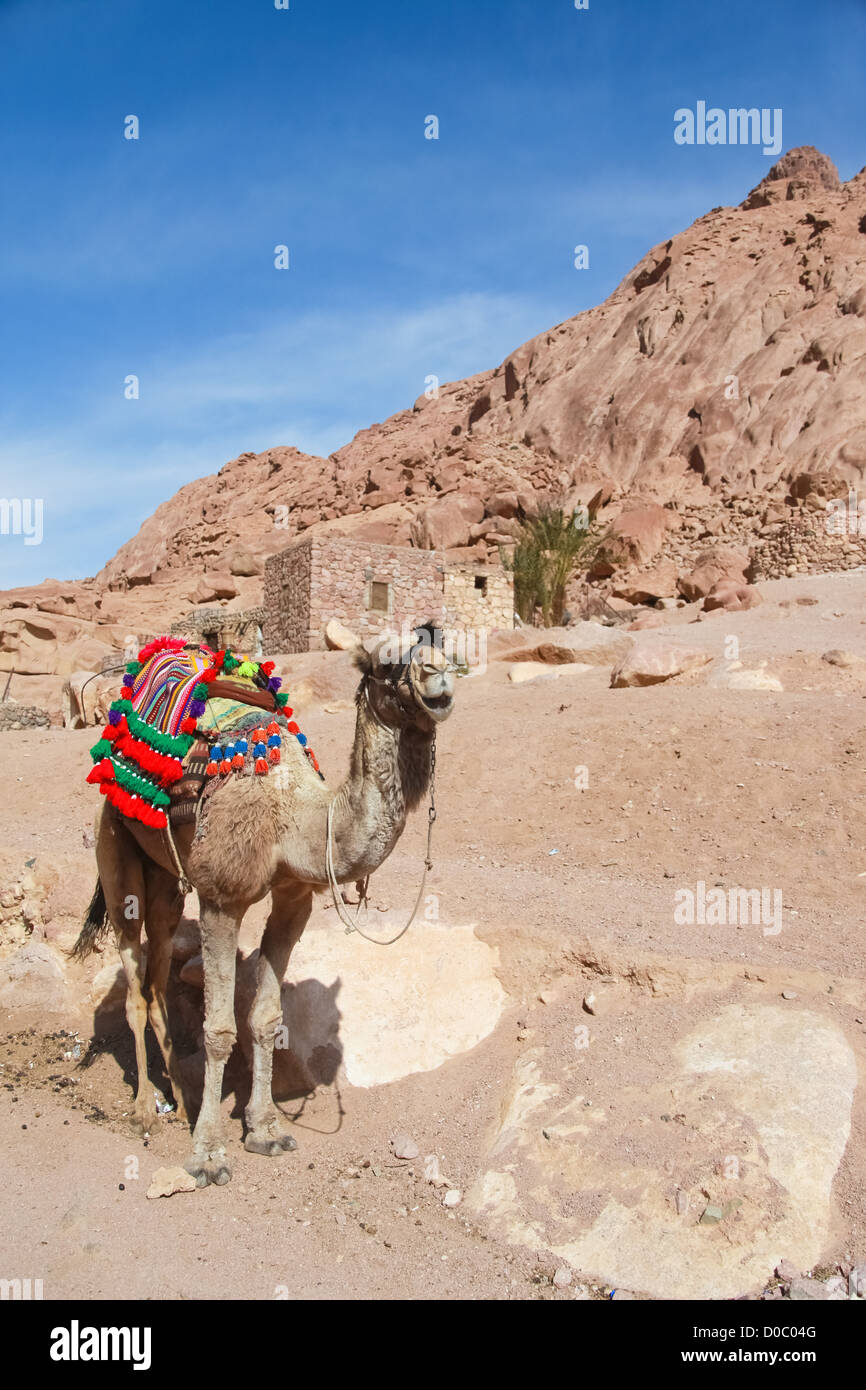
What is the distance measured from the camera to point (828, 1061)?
192 inches

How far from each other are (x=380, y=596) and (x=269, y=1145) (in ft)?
64.7

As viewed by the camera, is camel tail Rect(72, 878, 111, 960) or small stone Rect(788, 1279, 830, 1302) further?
camel tail Rect(72, 878, 111, 960)

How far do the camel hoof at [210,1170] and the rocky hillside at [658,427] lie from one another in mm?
22162

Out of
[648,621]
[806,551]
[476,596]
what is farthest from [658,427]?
[648,621]

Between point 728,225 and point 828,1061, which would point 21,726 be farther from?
point 728,225

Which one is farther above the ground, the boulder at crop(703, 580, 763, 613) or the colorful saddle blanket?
the boulder at crop(703, 580, 763, 613)

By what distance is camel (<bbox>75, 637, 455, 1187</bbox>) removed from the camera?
182 inches

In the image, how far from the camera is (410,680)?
4.43 meters

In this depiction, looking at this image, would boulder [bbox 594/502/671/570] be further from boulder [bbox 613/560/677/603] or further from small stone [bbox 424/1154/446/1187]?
small stone [bbox 424/1154/446/1187]

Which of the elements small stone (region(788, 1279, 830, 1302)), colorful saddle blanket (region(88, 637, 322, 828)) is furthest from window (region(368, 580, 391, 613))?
small stone (region(788, 1279, 830, 1302))

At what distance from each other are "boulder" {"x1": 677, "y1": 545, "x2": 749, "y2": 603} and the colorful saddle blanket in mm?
22618

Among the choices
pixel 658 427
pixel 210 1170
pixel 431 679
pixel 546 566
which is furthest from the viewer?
pixel 658 427

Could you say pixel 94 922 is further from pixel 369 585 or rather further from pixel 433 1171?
pixel 369 585

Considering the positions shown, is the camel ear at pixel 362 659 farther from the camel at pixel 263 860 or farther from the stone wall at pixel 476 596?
the stone wall at pixel 476 596
